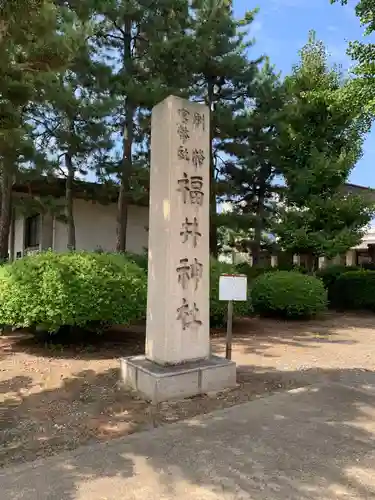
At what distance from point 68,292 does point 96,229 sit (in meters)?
9.37

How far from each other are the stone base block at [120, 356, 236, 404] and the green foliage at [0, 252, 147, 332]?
1719mm

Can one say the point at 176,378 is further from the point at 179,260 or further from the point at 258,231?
the point at 258,231

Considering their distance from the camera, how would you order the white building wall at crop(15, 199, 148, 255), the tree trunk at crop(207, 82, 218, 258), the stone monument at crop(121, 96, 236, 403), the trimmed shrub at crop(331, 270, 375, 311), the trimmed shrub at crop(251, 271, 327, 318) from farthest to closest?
the white building wall at crop(15, 199, 148, 255) < the trimmed shrub at crop(331, 270, 375, 311) < the tree trunk at crop(207, 82, 218, 258) < the trimmed shrub at crop(251, 271, 327, 318) < the stone monument at crop(121, 96, 236, 403)

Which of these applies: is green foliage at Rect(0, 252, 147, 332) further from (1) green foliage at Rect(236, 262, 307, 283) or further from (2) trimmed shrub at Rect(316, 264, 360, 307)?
(2) trimmed shrub at Rect(316, 264, 360, 307)

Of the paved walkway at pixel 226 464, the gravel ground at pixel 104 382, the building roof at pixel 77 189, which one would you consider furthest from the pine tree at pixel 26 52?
the paved walkway at pixel 226 464

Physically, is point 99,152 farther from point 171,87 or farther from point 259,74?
point 259,74

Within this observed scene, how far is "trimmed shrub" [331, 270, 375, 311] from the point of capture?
14.4 m

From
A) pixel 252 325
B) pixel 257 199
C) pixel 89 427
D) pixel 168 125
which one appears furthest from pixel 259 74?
pixel 89 427

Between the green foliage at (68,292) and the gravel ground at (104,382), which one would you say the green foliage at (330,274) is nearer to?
the gravel ground at (104,382)

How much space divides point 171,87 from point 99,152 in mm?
2905

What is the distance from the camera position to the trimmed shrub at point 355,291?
1441cm

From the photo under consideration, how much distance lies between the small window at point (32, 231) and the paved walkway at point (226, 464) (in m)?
13.5

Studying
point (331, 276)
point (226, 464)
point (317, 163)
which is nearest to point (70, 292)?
point (226, 464)

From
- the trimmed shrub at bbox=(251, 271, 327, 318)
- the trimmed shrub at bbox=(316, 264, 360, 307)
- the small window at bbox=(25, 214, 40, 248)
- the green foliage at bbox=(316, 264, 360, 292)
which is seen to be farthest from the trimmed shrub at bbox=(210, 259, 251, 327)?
the small window at bbox=(25, 214, 40, 248)
